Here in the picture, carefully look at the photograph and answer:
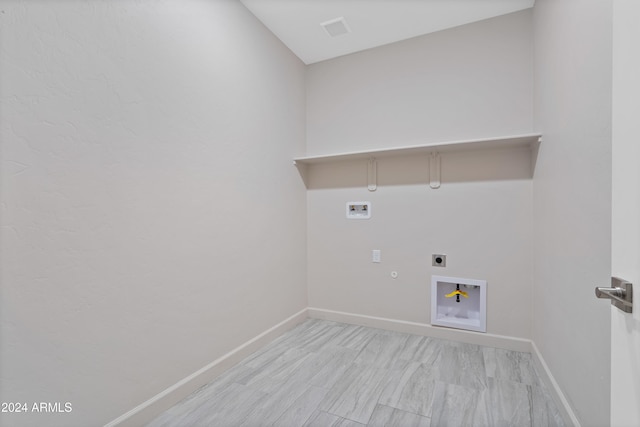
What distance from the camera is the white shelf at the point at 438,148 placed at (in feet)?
6.86

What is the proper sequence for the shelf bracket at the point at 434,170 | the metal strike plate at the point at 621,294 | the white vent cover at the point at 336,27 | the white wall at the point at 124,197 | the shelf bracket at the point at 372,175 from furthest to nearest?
the shelf bracket at the point at 372,175, the shelf bracket at the point at 434,170, the white vent cover at the point at 336,27, the white wall at the point at 124,197, the metal strike plate at the point at 621,294

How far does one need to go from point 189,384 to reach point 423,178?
7.63 ft

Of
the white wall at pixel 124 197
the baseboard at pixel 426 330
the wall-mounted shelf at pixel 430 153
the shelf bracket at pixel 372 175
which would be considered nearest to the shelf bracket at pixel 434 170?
the wall-mounted shelf at pixel 430 153

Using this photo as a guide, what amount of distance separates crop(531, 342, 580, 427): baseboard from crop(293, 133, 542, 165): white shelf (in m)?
1.50

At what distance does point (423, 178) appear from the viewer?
8.45ft

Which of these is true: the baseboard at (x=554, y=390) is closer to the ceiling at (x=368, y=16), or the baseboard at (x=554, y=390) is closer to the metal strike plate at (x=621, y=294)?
the metal strike plate at (x=621, y=294)

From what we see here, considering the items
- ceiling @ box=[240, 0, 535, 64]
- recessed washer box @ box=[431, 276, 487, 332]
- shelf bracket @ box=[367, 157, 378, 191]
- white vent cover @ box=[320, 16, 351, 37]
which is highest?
ceiling @ box=[240, 0, 535, 64]

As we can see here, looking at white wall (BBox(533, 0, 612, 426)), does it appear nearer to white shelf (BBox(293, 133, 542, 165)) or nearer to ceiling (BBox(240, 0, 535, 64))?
white shelf (BBox(293, 133, 542, 165))

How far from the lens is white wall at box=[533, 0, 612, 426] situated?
1123mm

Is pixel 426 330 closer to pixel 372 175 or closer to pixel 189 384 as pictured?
pixel 372 175

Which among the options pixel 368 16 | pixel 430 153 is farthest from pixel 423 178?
pixel 368 16

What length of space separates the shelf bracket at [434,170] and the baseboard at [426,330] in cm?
124

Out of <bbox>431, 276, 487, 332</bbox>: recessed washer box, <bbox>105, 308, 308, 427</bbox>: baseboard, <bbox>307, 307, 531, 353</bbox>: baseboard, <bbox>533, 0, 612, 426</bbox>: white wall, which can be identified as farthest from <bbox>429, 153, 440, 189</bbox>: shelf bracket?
<bbox>105, 308, 308, 427</bbox>: baseboard

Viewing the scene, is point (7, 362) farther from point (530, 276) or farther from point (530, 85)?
point (530, 85)
